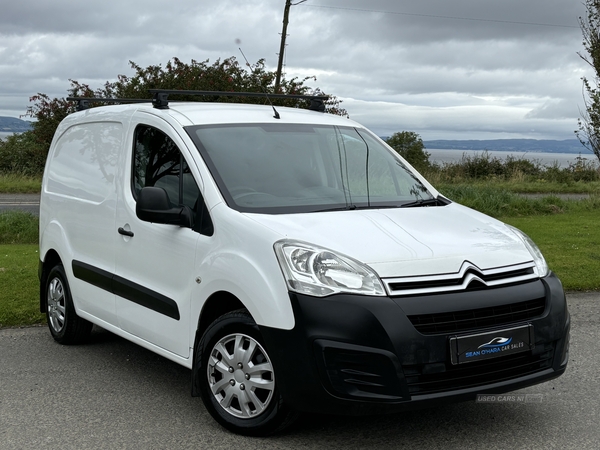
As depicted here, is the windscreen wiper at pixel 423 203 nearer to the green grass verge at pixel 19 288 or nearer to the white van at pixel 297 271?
the white van at pixel 297 271

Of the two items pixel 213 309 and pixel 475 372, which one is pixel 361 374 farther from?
pixel 213 309

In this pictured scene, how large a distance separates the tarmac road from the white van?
0.84 feet

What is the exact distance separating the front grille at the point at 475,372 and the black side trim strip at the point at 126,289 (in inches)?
61.8

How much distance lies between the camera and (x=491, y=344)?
3.72 metres

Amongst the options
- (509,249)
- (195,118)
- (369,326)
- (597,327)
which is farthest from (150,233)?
(597,327)

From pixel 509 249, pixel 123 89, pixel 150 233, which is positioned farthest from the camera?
pixel 123 89

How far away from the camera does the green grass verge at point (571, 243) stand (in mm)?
8586

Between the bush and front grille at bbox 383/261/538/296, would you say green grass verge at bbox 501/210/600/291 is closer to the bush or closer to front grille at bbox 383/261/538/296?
front grille at bbox 383/261/538/296

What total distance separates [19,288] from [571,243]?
7520 mm

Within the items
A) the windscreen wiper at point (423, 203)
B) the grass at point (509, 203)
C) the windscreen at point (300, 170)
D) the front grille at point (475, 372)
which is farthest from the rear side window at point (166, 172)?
the grass at point (509, 203)

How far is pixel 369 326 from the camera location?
11.7ft

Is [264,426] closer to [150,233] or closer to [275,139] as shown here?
[150,233]

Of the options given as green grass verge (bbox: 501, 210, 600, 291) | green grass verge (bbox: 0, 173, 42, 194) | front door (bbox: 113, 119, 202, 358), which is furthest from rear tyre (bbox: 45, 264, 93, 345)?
green grass verge (bbox: 0, 173, 42, 194)

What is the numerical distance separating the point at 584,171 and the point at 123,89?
17.0 m
